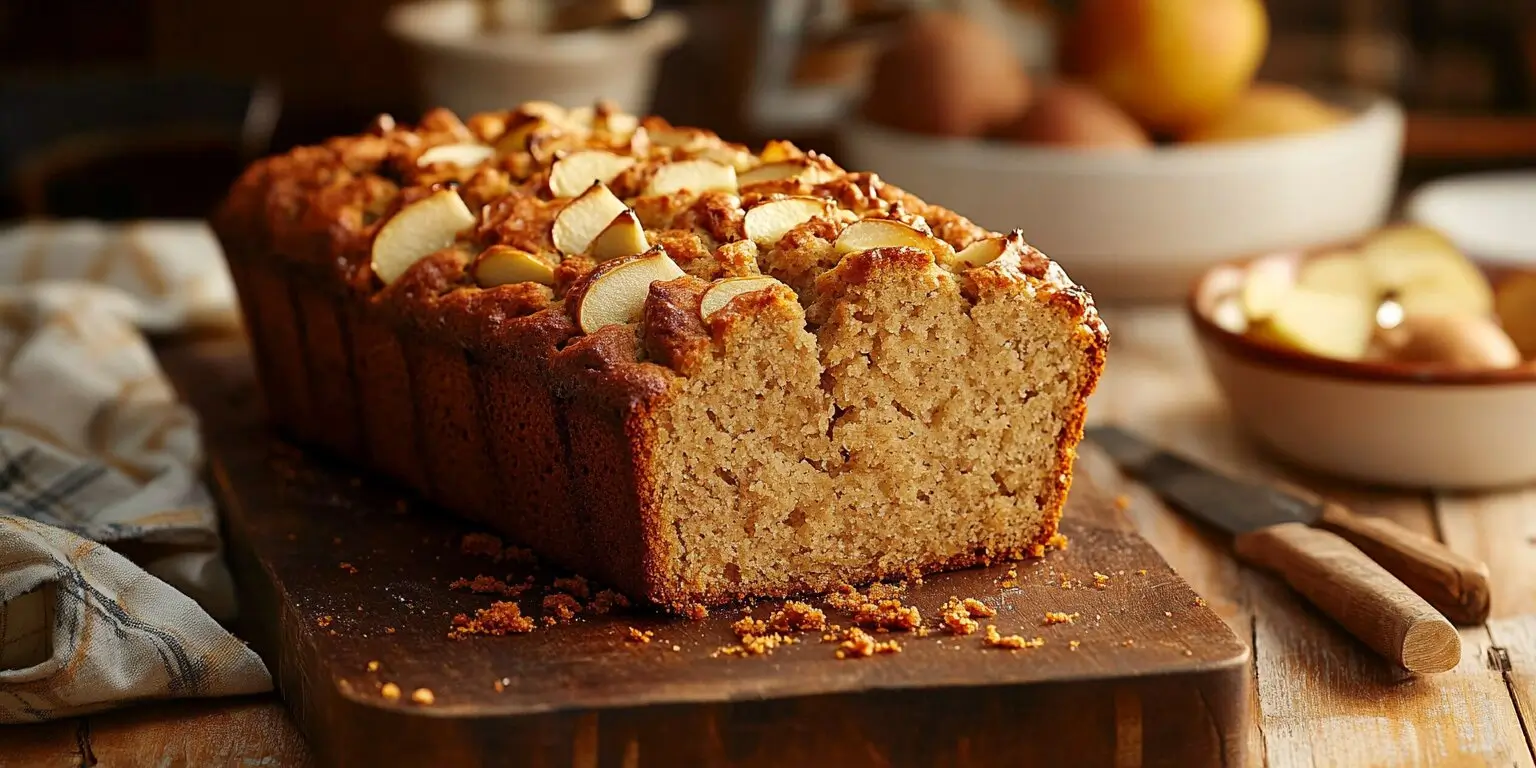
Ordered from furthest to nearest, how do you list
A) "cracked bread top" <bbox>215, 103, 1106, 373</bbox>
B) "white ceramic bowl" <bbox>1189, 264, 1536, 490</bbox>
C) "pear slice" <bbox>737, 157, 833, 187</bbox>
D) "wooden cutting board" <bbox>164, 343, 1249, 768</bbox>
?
"white ceramic bowl" <bbox>1189, 264, 1536, 490</bbox> < "pear slice" <bbox>737, 157, 833, 187</bbox> < "cracked bread top" <bbox>215, 103, 1106, 373</bbox> < "wooden cutting board" <bbox>164, 343, 1249, 768</bbox>

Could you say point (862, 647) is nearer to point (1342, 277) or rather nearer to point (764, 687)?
point (764, 687)

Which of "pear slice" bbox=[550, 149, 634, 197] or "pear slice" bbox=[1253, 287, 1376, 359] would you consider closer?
"pear slice" bbox=[550, 149, 634, 197]

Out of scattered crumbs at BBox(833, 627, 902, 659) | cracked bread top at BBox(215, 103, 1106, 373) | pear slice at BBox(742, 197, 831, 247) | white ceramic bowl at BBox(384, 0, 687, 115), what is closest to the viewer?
scattered crumbs at BBox(833, 627, 902, 659)

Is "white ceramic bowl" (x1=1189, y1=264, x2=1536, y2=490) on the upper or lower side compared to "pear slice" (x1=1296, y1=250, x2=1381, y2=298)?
lower

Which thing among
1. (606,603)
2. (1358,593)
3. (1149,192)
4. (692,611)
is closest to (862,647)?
(692,611)

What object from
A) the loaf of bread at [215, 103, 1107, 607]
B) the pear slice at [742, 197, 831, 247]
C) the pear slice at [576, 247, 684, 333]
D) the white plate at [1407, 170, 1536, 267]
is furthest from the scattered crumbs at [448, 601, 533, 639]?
the white plate at [1407, 170, 1536, 267]

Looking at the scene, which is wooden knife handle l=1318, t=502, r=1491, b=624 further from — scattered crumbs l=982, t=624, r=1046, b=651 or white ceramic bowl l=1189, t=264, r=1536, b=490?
scattered crumbs l=982, t=624, r=1046, b=651

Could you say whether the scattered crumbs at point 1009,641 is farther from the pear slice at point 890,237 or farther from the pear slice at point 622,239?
the pear slice at point 622,239
